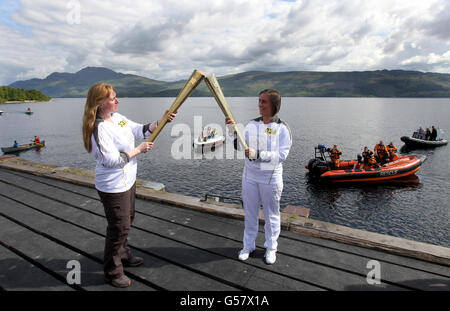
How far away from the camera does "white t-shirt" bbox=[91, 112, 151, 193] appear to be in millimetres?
2799

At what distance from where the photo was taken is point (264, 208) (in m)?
3.78

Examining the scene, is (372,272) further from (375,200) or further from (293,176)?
(293,176)

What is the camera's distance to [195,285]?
10.4ft

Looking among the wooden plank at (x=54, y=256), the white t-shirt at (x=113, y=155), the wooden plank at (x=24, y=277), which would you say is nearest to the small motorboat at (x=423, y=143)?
the white t-shirt at (x=113, y=155)

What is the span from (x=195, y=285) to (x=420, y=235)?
Answer: 16.2 m

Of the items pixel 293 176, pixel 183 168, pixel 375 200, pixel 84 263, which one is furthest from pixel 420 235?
pixel 183 168

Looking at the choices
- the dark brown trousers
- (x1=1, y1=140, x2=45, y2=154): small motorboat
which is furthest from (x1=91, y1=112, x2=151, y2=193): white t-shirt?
(x1=1, y1=140, x2=45, y2=154): small motorboat

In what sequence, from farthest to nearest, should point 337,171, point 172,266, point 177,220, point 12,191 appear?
point 337,171 → point 12,191 → point 177,220 → point 172,266

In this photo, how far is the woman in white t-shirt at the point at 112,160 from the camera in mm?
2801

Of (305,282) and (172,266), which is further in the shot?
(172,266)

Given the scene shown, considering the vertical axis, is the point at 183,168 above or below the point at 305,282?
below

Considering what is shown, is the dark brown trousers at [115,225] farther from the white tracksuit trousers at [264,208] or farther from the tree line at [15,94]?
the tree line at [15,94]

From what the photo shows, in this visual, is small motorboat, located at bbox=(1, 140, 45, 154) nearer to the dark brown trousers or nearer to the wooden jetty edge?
the wooden jetty edge

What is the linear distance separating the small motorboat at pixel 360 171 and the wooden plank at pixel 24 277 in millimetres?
21269
